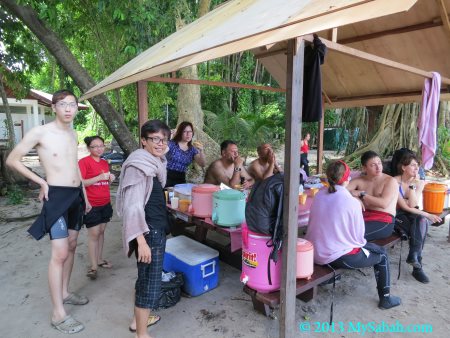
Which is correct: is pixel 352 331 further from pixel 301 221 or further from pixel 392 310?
pixel 301 221

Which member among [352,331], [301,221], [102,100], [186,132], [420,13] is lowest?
[352,331]

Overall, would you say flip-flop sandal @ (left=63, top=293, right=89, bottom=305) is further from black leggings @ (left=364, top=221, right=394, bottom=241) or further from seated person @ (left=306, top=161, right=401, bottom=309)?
black leggings @ (left=364, top=221, right=394, bottom=241)

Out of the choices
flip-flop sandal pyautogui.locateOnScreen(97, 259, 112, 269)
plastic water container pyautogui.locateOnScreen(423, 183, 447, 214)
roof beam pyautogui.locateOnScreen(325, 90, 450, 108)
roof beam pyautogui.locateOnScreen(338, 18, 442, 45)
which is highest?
roof beam pyautogui.locateOnScreen(338, 18, 442, 45)

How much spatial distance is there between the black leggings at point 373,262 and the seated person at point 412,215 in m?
0.86

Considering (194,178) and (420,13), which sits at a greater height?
(420,13)

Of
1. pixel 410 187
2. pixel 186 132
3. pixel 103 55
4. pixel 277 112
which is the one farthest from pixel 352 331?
pixel 277 112

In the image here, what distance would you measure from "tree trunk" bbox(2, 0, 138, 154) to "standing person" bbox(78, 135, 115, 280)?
104 inches

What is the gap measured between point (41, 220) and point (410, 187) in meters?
3.87

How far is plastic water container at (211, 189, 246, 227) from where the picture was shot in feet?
9.64

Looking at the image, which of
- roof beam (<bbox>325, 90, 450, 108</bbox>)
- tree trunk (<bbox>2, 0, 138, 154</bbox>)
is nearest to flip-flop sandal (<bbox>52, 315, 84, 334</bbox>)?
tree trunk (<bbox>2, 0, 138, 154</bbox>)

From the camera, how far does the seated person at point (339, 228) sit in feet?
8.73

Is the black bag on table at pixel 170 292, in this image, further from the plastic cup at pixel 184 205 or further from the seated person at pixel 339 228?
the seated person at pixel 339 228

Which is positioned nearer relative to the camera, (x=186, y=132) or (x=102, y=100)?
(x=186, y=132)

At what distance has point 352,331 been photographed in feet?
8.56
